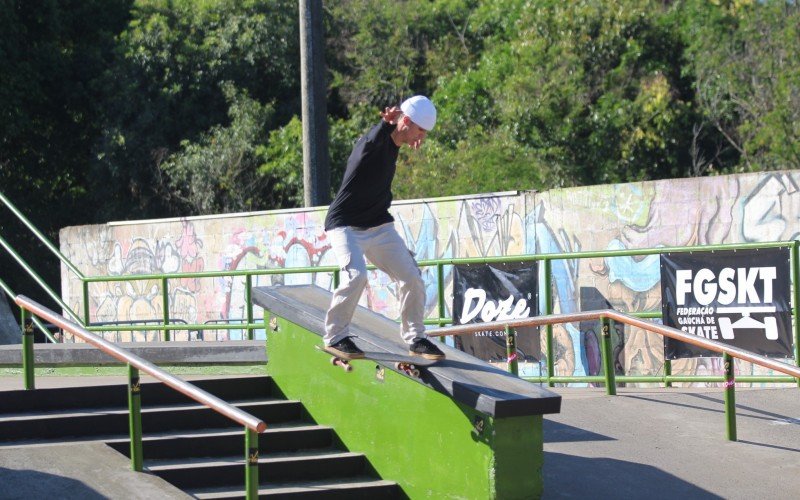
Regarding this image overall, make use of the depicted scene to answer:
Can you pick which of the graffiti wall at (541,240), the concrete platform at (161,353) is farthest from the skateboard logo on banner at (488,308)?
the concrete platform at (161,353)

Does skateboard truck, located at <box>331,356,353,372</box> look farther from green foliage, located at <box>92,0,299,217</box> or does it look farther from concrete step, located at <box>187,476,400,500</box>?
green foliage, located at <box>92,0,299,217</box>

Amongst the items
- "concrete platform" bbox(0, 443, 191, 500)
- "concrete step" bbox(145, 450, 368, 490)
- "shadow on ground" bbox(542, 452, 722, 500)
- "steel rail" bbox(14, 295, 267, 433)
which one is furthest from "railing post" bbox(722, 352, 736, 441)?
"concrete platform" bbox(0, 443, 191, 500)

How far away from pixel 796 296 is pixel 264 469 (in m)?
6.06

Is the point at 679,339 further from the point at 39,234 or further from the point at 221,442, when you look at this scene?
the point at 39,234

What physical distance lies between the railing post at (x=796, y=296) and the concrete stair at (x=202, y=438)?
16.8 ft

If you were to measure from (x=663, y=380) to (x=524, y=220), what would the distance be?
5.98m

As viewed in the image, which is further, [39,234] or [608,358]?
[39,234]

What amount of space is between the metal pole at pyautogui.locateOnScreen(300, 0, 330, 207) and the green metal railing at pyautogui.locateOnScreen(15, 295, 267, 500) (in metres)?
6.95

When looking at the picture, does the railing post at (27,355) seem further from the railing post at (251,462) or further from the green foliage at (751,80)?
the green foliage at (751,80)

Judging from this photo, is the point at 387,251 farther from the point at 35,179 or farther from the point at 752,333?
the point at 35,179

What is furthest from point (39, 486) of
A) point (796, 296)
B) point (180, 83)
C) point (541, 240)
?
point (180, 83)

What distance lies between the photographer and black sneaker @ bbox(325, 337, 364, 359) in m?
7.36

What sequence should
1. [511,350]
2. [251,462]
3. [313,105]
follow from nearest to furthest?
[251,462]
[511,350]
[313,105]

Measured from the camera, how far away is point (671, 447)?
8.21 m
